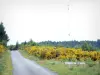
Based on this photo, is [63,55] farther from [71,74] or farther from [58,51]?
[71,74]

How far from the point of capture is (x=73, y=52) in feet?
214

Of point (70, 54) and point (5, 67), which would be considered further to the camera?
point (70, 54)

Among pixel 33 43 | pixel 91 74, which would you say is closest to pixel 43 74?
pixel 91 74

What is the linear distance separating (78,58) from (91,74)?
40.2 meters

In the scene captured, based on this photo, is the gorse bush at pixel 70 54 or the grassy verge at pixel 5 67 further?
the gorse bush at pixel 70 54

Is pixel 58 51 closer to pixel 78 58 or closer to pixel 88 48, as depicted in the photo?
pixel 78 58

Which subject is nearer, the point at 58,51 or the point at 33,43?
the point at 58,51

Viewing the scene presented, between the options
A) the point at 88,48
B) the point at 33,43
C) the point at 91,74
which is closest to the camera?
the point at 91,74

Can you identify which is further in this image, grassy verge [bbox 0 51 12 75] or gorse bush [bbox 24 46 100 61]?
gorse bush [bbox 24 46 100 61]

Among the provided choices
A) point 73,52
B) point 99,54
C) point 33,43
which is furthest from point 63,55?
point 33,43

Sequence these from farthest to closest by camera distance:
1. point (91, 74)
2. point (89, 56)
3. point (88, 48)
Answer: point (88, 48), point (89, 56), point (91, 74)

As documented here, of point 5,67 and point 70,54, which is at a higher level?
point 70,54

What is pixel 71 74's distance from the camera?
25.6 metres

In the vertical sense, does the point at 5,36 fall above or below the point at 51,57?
above
